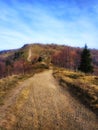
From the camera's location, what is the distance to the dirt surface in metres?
22.9

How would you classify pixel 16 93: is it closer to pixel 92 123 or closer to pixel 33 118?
pixel 33 118

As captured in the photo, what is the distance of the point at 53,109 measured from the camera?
27219mm

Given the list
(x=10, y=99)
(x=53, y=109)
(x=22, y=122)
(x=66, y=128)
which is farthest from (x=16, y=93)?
(x=66, y=128)

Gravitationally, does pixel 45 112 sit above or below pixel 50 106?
below

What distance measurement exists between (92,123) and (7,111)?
911 centimetres

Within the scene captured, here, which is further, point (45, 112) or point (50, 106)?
point (50, 106)

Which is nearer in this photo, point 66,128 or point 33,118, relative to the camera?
point 66,128

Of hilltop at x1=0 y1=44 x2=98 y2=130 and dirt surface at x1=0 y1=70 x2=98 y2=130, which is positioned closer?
dirt surface at x1=0 y1=70 x2=98 y2=130

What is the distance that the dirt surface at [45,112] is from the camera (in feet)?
75.0

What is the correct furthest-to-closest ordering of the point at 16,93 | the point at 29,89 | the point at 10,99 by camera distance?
1. the point at 29,89
2. the point at 16,93
3. the point at 10,99

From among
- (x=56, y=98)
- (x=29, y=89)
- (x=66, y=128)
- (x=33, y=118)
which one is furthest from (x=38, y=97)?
(x=66, y=128)

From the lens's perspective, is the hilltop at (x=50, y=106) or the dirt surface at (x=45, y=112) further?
the hilltop at (x=50, y=106)

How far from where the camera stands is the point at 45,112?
26.2 m

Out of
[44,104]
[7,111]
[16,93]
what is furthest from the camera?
[16,93]
